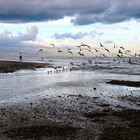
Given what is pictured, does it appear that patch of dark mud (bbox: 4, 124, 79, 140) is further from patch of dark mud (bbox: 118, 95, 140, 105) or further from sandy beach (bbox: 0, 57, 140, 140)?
patch of dark mud (bbox: 118, 95, 140, 105)

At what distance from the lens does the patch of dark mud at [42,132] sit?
65.5 ft

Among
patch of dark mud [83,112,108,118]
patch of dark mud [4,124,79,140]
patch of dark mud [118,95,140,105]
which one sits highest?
patch of dark mud [4,124,79,140]

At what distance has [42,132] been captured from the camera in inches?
817

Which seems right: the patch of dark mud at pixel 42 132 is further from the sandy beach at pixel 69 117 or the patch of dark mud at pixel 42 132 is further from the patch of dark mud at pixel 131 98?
the patch of dark mud at pixel 131 98

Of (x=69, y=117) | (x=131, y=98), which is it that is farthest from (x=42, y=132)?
(x=131, y=98)

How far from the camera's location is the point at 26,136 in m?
19.9

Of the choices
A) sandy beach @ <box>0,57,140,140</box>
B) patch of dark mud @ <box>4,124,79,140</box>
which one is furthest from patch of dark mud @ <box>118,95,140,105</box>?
patch of dark mud @ <box>4,124,79,140</box>

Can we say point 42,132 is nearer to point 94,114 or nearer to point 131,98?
point 94,114

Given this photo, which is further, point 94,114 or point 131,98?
point 131,98

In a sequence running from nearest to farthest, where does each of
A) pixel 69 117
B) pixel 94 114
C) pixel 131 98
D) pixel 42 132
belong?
pixel 42 132 → pixel 69 117 → pixel 94 114 → pixel 131 98

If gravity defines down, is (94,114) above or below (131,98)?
above

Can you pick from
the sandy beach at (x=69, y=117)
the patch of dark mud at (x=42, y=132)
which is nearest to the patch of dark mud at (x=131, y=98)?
the sandy beach at (x=69, y=117)

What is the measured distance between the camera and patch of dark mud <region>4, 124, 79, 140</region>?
A: 19969 millimetres

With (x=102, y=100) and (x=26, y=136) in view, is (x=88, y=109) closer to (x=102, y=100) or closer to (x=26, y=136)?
(x=102, y=100)
